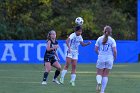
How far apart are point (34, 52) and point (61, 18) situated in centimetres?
1068

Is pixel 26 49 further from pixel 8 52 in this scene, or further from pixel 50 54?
pixel 50 54

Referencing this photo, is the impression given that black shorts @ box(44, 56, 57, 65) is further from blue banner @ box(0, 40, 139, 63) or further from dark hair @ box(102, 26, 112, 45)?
blue banner @ box(0, 40, 139, 63)

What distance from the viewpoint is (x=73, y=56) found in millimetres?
18047

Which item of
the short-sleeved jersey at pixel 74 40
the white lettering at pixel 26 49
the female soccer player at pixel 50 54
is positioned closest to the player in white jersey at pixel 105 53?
the short-sleeved jersey at pixel 74 40

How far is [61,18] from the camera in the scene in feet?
144

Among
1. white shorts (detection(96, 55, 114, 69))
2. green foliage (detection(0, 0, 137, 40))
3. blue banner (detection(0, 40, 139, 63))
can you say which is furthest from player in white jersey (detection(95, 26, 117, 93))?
green foliage (detection(0, 0, 137, 40))

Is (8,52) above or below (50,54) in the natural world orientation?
below

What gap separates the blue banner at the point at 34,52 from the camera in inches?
1320

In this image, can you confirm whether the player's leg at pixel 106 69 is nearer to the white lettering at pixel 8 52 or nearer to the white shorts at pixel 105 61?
the white shorts at pixel 105 61

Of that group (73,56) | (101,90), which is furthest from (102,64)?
(73,56)

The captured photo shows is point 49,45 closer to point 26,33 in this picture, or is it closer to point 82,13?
point 26,33

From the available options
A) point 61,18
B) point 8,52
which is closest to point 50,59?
point 8,52

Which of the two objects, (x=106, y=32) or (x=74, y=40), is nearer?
(x=106, y=32)

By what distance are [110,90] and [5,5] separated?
2911 cm
